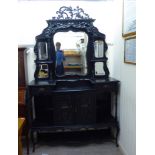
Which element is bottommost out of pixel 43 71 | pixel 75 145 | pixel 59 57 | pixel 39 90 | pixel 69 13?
pixel 75 145

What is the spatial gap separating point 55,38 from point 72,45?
262 millimetres

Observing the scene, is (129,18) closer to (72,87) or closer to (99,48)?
(99,48)

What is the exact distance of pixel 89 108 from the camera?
299cm

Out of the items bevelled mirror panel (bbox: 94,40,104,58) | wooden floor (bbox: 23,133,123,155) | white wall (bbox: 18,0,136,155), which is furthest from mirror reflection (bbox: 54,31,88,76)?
wooden floor (bbox: 23,133,123,155)

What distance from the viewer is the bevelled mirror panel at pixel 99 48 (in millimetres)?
3182

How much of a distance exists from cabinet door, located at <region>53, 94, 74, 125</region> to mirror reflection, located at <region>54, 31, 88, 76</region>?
0.40 meters

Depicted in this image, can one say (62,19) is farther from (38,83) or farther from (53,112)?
(53,112)

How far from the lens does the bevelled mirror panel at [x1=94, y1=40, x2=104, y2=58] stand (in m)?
3.18

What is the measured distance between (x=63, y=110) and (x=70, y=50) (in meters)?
0.85

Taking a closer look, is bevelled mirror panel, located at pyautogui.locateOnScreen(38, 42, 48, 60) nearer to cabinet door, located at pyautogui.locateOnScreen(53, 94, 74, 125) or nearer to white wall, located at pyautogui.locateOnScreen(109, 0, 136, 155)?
cabinet door, located at pyautogui.locateOnScreen(53, 94, 74, 125)

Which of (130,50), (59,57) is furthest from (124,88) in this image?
(59,57)

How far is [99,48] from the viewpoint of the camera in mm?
3197
